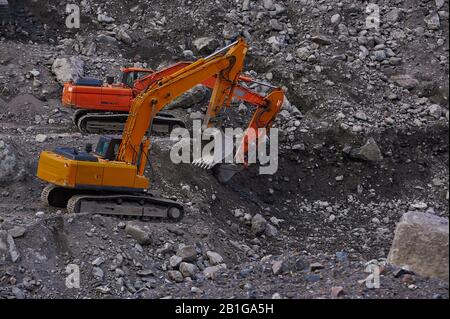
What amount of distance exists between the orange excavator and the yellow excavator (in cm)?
375

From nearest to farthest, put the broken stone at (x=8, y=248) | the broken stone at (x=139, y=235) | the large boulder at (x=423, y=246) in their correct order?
the large boulder at (x=423, y=246), the broken stone at (x=8, y=248), the broken stone at (x=139, y=235)

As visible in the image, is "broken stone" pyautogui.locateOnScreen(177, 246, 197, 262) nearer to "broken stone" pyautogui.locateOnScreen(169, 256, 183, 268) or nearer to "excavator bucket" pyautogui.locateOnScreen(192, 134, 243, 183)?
"broken stone" pyautogui.locateOnScreen(169, 256, 183, 268)

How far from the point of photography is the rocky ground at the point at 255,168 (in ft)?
37.4

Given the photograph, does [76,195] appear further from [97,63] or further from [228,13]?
[228,13]

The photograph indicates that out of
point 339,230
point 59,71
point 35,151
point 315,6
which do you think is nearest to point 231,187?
point 339,230

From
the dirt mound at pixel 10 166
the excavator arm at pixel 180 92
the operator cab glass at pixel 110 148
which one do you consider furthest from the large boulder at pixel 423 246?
the dirt mound at pixel 10 166

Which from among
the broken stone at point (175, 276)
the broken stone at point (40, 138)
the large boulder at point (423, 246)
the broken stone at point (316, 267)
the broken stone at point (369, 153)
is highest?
the large boulder at point (423, 246)

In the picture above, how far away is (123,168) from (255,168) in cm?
373

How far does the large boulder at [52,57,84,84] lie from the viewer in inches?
758

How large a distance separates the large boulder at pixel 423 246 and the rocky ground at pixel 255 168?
14cm

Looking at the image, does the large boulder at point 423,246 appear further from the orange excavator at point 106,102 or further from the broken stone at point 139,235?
the orange excavator at point 106,102

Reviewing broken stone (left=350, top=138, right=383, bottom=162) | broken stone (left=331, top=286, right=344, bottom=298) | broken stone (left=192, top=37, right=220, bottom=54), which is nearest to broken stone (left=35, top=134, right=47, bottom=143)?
broken stone (left=350, top=138, right=383, bottom=162)

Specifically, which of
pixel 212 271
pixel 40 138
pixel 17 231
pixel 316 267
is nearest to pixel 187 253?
pixel 212 271

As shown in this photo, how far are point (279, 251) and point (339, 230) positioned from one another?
5.26 feet
